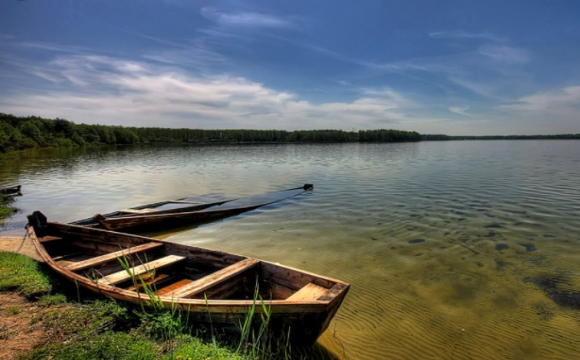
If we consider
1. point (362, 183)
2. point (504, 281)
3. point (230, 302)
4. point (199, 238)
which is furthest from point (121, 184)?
point (504, 281)

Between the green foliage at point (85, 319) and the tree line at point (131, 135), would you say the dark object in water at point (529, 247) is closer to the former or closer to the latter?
the green foliage at point (85, 319)

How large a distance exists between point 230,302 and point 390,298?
379 cm

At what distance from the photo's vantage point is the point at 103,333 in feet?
13.7

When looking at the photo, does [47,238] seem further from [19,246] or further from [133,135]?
[133,135]

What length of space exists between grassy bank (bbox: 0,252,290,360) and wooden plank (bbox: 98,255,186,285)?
0.36 meters

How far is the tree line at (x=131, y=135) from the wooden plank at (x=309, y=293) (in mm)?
70299

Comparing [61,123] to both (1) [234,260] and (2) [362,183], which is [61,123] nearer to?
(2) [362,183]

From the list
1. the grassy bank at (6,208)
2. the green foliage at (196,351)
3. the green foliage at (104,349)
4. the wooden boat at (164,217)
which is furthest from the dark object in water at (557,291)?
the grassy bank at (6,208)

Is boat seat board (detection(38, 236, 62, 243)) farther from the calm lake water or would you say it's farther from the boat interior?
the calm lake water

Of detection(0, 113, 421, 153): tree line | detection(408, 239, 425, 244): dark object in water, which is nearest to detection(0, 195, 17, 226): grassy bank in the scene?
detection(408, 239, 425, 244): dark object in water

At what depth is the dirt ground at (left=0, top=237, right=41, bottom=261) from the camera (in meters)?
8.28

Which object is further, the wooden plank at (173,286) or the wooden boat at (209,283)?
the wooden plank at (173,286)

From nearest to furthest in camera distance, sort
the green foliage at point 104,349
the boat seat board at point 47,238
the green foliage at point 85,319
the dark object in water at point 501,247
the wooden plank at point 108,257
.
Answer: the green foliage at point 104,349
the green foliage at point 85,319
the wooden plank at point 108,257
the boat seat board at point 47,238
the dark object in water at point 501,247

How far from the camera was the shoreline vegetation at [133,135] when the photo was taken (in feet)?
255
